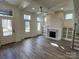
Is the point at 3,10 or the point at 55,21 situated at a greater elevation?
the point at 3,10

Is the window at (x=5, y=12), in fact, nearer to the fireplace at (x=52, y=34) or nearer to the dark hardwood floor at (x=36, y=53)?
the dark hardwood floor at (x=36, y=53)

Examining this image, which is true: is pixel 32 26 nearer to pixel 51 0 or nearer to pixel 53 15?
pixel 53 15

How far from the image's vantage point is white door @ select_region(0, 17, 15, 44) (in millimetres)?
5324

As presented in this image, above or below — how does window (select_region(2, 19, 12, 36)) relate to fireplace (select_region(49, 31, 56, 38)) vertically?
above

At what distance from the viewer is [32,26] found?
8.96 metres

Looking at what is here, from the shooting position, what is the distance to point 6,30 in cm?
562

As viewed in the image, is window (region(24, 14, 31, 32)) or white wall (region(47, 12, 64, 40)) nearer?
white wall (region(47, 12, 64, 40))

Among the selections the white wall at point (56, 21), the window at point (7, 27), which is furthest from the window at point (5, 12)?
the white wall at point (56, 21)

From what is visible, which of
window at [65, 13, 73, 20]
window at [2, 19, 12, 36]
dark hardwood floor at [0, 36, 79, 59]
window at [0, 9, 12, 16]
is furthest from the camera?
window at [65, 13, 73, 20]

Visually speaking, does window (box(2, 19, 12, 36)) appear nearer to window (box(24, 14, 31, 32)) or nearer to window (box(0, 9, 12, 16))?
window (box(0, 9, 12, 16))

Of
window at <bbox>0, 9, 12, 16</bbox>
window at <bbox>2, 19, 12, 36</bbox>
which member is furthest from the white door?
window at <bbox>0, 9, 12, 16</bbox>

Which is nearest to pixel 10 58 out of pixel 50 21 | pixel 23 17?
pixel 23 17

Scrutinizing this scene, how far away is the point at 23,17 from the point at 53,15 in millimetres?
3342

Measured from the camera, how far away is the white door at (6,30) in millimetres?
5324
